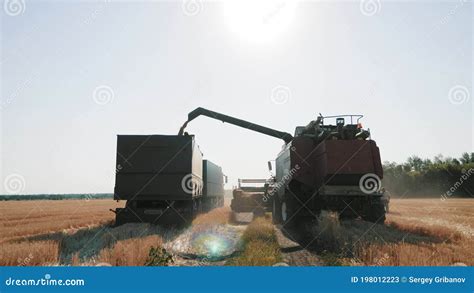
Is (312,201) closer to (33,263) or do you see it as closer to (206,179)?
(33,263)

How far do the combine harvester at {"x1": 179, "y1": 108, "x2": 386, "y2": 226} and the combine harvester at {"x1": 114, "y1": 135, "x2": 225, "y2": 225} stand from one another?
3823 mm

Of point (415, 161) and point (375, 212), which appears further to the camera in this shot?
point (415, 161)

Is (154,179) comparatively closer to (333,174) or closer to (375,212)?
(333,174)

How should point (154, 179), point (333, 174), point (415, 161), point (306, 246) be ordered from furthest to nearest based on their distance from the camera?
point (415, 161)
point (154, 179)
point (333, 174)
point (306, 246)

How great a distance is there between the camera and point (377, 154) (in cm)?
891

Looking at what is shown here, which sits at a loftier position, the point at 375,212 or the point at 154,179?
the point at 154,179

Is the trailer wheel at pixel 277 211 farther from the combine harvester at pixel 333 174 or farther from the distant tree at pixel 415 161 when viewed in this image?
the distant tree at pixel 415 161

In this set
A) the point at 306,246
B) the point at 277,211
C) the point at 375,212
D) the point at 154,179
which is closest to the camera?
the point at 306,246

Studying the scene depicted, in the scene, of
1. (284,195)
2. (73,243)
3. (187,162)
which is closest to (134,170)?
(187,162)

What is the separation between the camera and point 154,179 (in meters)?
11.4

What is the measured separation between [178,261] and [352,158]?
554cm

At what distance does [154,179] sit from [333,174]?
6.35 meters

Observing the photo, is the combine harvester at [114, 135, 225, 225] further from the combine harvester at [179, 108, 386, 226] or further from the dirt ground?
the combine harvester at [179, 108, 386, 226]

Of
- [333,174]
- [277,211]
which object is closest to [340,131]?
[333,174]
